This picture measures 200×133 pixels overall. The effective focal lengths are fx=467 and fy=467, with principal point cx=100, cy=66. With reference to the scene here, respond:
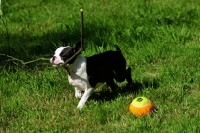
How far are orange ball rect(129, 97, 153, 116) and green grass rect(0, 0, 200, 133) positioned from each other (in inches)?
2.7

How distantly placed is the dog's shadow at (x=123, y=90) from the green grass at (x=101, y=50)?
1 cm

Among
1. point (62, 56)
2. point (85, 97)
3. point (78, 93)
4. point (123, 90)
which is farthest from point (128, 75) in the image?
point (62, 56)

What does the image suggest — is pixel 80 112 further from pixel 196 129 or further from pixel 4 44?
pixel 4 44

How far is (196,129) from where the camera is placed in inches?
179

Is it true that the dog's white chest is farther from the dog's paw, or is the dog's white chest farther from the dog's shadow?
the dog's shadow

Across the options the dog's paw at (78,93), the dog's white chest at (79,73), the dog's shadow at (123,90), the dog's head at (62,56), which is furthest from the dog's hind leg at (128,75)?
the dog's head at (62,56)

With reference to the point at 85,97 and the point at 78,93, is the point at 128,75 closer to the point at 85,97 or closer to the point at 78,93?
the point at 78,93

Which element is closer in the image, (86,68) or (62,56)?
(62,56)

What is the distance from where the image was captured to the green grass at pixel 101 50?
199 inches

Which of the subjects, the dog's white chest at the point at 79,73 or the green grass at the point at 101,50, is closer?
the green grass at the point at 101,50

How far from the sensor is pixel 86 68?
17.0ft

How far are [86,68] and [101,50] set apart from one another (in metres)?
1.92

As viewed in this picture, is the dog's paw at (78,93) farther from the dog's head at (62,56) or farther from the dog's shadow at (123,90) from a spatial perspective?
the dog's head at (62,56)

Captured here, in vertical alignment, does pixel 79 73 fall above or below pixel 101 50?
above
